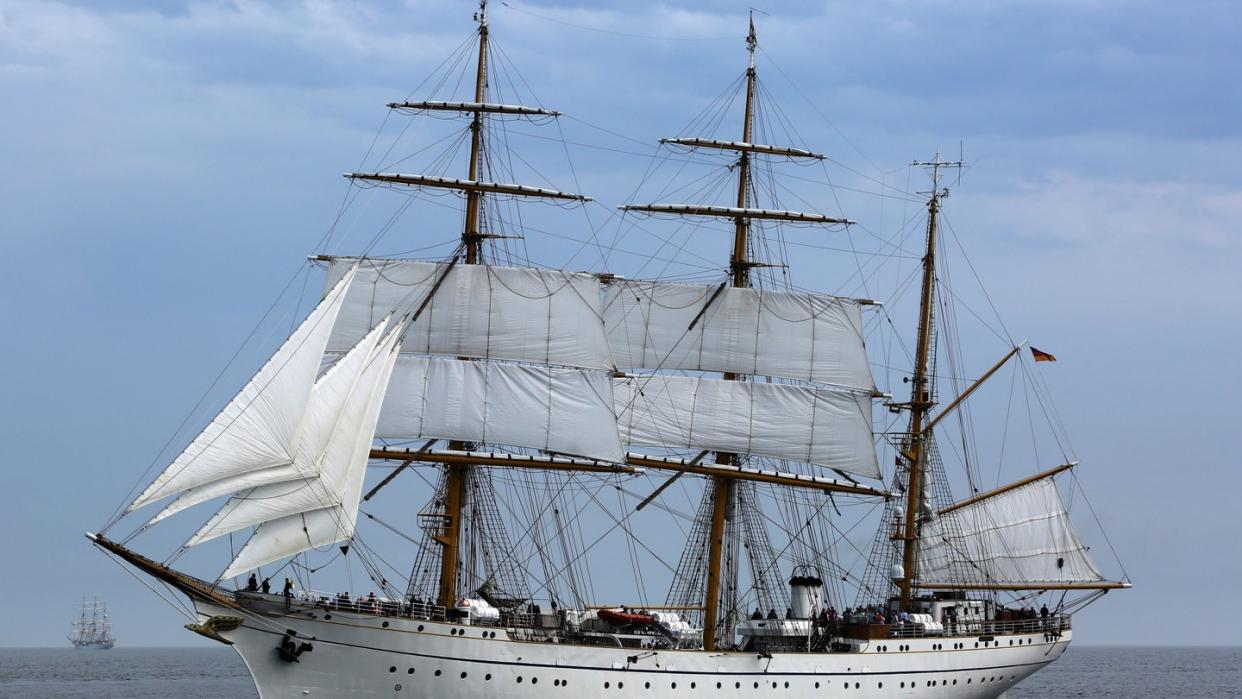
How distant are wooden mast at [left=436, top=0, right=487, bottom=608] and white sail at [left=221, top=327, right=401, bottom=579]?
6.78 m

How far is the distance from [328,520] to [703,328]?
2247 cm

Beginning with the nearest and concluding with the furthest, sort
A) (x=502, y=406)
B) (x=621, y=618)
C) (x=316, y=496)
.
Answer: (x=316, y=496) < (x=621, y=618) < (x=502, y=406)

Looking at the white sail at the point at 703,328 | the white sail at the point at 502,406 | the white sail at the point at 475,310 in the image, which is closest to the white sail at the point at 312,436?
the white sail at the point at 502,406

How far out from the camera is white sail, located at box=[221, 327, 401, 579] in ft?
165

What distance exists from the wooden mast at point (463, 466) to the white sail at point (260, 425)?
33.2ft

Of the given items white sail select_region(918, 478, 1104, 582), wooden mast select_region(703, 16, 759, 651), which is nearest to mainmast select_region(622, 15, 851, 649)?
wooden mast select_region(703, 16, 759, 651)

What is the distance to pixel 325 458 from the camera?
51.3 meters

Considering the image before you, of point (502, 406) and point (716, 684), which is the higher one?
point (502, 406)

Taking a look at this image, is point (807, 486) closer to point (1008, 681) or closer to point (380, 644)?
point (1008, 681)

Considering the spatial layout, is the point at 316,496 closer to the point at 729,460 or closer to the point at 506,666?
the point at 506,666

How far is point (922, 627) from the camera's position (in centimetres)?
6731

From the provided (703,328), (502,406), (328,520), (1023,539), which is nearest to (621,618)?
(502,406)

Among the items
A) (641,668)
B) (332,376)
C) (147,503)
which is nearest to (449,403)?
(332,376)

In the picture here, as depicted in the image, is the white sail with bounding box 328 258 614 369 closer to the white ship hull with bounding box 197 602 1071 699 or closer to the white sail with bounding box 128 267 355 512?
the white sail with bounding box 128 267 355 512
